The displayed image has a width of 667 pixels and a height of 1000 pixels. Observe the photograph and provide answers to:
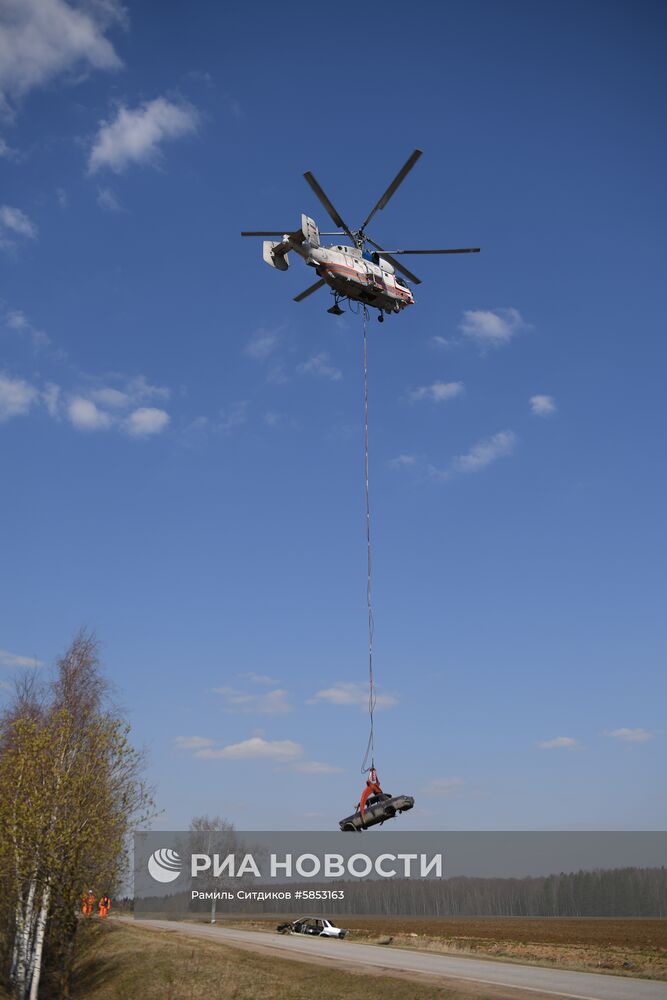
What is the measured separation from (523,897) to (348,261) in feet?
522

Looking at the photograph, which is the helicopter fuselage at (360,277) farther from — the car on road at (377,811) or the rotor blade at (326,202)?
the car on road at (377,811)

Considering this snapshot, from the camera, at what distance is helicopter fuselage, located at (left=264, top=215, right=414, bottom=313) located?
25469mm

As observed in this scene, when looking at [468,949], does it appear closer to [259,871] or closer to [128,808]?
[128,808]

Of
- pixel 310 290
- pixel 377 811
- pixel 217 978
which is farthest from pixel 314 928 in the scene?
pixel 310 290

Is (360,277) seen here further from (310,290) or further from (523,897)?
(523,897)

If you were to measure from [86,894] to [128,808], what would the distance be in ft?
9.72

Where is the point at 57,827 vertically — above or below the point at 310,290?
below

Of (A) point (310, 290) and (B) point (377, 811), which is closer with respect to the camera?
(B) point (377, 811)

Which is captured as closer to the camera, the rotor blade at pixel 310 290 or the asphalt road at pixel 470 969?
the asphalt road at pixel 470 969

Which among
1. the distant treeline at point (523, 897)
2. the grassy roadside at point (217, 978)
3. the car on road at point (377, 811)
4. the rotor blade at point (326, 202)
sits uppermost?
the rotor blade at point (326, 202)

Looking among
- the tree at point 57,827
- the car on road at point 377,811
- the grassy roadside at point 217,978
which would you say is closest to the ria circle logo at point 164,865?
the grassy roadside at point 217,978

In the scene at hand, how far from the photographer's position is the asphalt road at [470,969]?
2180cm

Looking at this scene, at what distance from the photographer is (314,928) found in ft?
161

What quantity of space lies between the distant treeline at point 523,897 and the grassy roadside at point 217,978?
88526 mm
